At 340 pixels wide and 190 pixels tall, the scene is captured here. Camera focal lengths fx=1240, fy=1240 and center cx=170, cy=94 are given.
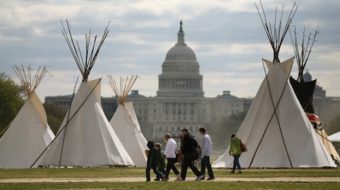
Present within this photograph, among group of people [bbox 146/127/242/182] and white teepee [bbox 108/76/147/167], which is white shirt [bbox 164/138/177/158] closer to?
group of people [bbox 146/127/242/182]

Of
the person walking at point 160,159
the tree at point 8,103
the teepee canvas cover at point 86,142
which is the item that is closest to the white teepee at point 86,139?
the teepee canvas cover at point 86,142

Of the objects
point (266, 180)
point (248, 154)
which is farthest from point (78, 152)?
point (266, 180)

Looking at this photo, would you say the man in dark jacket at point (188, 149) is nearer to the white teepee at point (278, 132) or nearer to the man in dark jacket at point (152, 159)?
the man in dark jacket at point (152, 159)

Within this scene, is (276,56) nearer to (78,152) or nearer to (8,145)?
(78,152)

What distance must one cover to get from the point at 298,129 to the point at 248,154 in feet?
9.31

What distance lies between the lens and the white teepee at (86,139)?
66562mm

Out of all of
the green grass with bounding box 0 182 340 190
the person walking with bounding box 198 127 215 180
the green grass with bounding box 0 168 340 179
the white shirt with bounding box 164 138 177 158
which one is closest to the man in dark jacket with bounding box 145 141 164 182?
the white shirt with bounding box 164 138 177 158

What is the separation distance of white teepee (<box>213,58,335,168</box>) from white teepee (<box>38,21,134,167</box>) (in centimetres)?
718

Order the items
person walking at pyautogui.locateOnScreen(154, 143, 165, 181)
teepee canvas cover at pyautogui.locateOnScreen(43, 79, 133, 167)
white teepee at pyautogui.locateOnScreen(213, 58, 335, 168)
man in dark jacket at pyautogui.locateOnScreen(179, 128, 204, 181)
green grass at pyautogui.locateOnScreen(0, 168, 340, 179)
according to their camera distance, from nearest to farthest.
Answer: man in dark jacket at pyautogui.locateOnScreen(179, 128, 204, 181) < person walking at pyautogui.locateOnScreen(154, 143, 165, 181) < green grass at pyautogui.locateOnScreen(0, 168, 340, 179) < white teepee at pyautogui.locateOnScreen(213, 58, 335, 168) < teepee canvas cover at pyautogui.locateOnScreen(43, 79, 133, 167)

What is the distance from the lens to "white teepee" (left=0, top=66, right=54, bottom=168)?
239 ft

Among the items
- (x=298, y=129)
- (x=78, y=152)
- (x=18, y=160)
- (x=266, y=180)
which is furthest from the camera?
(x=18, y=160)

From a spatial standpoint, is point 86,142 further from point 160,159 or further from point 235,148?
point 160,159

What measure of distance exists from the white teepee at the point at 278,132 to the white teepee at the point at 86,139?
23.5ft

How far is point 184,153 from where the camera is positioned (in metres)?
44.0
